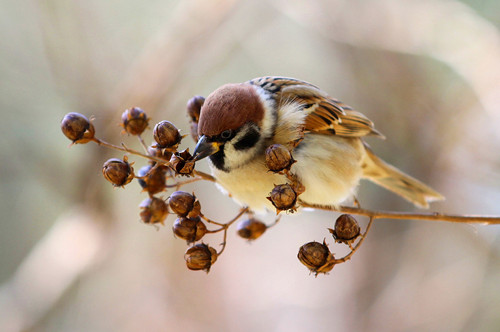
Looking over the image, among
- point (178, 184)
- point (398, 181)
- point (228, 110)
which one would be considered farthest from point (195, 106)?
point (398, 181)

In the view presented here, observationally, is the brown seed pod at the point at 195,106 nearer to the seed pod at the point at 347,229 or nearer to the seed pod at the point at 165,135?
the seed pod at the point at 165,135

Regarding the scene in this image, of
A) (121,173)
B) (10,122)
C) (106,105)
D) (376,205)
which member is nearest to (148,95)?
(106,105)

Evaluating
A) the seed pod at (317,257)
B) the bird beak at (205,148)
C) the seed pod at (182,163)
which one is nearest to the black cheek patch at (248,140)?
the bird beak at (205,148)

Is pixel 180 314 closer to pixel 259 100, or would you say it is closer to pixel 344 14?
pixel 259 100

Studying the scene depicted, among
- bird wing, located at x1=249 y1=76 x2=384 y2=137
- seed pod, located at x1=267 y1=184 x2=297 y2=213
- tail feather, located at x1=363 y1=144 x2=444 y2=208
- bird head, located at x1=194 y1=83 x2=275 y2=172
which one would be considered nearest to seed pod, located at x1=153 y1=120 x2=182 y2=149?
bird head, located at x1=194 y1=83 x2=275 y2=172

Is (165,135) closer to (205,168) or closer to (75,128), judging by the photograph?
(75,128)

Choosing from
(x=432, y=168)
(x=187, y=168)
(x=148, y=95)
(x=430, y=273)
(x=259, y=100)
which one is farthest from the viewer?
(x=432, y=168)
